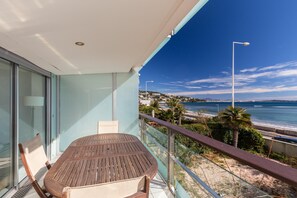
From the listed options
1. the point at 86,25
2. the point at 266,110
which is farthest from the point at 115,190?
the point at 266,110

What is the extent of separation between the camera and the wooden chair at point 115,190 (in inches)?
32.6

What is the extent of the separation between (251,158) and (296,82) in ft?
128

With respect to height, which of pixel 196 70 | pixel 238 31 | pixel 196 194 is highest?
pixel 238 31

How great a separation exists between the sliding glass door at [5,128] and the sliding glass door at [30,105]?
0.94 feet

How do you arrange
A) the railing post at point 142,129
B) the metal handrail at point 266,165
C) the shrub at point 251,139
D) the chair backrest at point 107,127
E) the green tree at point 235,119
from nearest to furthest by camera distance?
the metal handrail at point 266,165 → the chair backrest at point 107,127 → the railing post at point 142,129 → the green tree at point 235,119 → the shrub at point 251,139

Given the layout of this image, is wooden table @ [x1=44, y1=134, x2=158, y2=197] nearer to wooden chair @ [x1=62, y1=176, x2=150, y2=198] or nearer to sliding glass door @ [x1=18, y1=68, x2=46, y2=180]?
wooden chair @ [x1=62, y1=176, x2=150, y2=198]

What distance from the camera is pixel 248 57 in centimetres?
2917

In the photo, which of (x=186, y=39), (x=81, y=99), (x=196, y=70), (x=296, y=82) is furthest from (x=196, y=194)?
(x=296, y=82)

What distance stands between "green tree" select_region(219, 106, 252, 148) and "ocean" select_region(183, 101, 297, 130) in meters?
16.4

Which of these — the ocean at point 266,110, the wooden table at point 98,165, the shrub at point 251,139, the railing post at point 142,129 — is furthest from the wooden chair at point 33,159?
the ocean at point 266,110

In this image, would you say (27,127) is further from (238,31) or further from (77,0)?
(238,31)

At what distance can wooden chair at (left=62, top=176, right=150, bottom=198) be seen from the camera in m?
0.83

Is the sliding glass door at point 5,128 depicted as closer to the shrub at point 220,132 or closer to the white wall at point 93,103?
the white wall at point 93,103

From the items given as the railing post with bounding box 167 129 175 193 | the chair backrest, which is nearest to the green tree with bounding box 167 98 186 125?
the chair backrest
